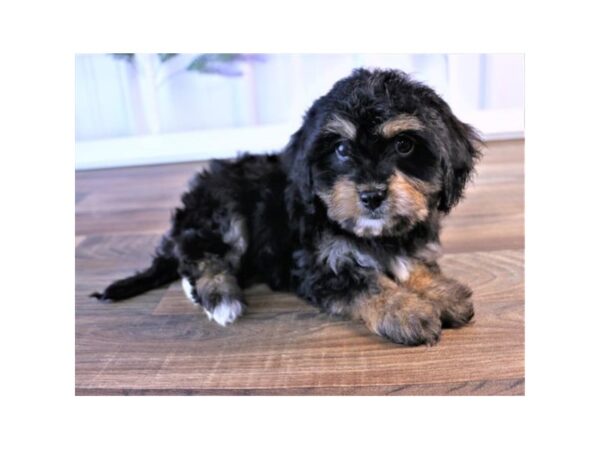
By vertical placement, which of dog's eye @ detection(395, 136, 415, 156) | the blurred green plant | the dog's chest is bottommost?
the dog's chest

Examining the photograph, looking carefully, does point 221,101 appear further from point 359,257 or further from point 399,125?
point 399,125

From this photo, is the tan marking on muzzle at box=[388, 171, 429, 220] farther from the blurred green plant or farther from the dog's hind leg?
the blurred green plant

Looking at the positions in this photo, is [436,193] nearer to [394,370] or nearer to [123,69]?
[394,370]

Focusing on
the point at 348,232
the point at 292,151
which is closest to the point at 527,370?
the point at 348,232

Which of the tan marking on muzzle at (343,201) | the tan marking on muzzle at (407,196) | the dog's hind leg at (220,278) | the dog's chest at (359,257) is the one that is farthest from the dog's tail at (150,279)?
the tan marking on muzzle at (407,196)

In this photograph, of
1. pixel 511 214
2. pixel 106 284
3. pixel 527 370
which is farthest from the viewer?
pixel 511 214

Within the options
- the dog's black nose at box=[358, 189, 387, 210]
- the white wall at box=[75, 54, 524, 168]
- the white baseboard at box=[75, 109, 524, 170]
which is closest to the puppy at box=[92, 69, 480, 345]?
the dog's black nose at box=[358, 189, 387, 210]
